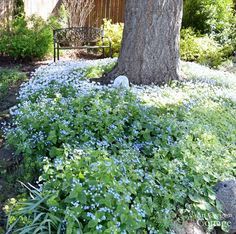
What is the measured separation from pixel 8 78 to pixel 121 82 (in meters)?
2.43

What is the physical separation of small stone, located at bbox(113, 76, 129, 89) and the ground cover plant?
0.10m

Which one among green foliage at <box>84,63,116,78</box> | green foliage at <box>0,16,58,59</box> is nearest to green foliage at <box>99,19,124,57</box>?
green foliage at <box>0,16,58,59</box>

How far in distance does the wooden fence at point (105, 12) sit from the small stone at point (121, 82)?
18.9ft

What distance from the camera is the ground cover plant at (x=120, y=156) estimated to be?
2387 millimetres

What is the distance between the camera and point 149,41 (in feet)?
16.4

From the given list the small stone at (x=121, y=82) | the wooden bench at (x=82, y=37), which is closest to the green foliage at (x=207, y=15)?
the wooden bench at (x=82, y=37)

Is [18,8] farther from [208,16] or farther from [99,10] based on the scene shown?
[208,16]

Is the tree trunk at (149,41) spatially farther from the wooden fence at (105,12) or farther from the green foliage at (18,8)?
the wooden fence at (105,12)

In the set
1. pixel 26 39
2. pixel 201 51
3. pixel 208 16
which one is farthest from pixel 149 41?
pixel 208 16

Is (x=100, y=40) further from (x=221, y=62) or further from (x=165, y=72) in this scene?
(x=165, y=72)

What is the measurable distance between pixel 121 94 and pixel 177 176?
1400 mm

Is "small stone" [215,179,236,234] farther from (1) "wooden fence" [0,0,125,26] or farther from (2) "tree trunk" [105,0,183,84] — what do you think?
(1) "wooden fence" [0,0,125,26]

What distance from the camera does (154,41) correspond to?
16.4 feet

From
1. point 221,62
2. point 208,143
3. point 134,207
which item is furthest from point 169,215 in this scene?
point 221,62
